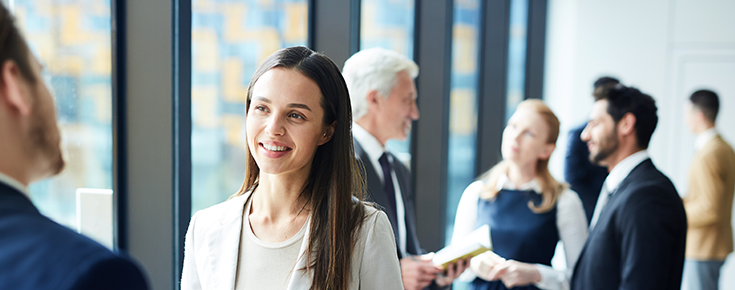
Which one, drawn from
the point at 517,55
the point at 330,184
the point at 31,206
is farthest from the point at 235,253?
the point at 517,55

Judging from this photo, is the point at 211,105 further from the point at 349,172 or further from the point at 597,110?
the point at 597,110

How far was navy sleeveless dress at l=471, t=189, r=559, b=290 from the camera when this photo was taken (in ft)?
8.32

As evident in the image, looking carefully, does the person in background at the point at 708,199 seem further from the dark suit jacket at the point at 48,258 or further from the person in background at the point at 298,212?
the dark suit jacket at the point at 48,258

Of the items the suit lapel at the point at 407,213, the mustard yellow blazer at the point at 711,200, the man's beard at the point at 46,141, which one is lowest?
the mustard yellow blazer at the point at 711,200

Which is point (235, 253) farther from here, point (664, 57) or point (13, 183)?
point (664, 57)

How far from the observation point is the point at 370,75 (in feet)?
7.79

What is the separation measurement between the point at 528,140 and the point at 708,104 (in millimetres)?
2712

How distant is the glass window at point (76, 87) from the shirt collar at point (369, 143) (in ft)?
3.26

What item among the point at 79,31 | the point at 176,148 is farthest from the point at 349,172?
the point at 79,31

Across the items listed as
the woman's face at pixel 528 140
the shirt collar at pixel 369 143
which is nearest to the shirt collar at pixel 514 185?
the woman's face at pixel 528 140

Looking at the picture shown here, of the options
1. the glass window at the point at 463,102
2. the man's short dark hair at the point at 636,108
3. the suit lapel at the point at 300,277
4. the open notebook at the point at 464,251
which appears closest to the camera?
the suit lapel at the point at 300,277

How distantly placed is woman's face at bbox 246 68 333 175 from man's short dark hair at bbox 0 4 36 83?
711mm

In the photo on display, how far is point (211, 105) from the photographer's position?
2.12 metres

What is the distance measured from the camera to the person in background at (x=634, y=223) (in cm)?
211
